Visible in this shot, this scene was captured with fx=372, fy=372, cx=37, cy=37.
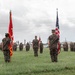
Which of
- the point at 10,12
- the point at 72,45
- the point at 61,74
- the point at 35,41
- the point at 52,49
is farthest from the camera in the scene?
the point at 72,45

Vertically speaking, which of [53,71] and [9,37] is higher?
[9,37]

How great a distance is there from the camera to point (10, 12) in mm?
27719

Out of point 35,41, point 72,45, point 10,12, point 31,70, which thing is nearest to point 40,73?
point 31,70

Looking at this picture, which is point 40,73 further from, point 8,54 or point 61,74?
point 8,54

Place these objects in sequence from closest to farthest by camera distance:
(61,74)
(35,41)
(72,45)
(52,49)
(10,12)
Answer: (61,74)
(52,49)
(10,12)
(35,41)
(72,45)

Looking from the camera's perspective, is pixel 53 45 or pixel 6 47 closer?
pixel 53 45

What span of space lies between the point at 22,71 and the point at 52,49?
6.51 metres

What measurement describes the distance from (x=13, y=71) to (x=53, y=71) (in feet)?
6.48

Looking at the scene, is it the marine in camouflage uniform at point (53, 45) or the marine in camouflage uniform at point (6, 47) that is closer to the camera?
the marine in camouflage uniform at point (53, 45)

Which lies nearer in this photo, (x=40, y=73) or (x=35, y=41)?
(x=40, y=73)

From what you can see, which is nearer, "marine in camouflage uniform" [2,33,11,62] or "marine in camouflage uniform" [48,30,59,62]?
"marine in camouflage uniform" [48,30,59,62]

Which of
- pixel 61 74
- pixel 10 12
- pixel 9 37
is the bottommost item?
pixel 61 74

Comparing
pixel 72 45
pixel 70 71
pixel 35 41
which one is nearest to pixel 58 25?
pixel 35 41

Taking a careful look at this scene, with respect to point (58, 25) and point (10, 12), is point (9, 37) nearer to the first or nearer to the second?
point (10, 12)
